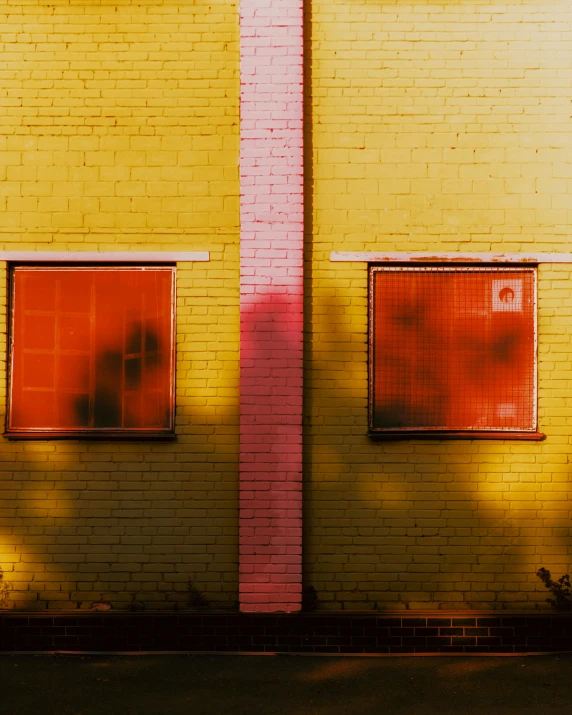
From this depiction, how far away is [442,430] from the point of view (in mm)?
7449

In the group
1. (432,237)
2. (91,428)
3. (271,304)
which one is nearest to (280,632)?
(91,428)

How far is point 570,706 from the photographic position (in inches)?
240

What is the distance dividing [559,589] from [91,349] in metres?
4.28

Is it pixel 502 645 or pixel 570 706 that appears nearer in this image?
pixel 570 706

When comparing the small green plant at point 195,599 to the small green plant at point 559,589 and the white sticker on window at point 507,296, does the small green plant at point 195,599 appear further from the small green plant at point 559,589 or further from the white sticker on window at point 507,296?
the white sticker on window at point 507,296

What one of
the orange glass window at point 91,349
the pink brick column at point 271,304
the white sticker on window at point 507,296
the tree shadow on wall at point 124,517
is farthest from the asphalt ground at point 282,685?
the white sticker on window at point 507,296

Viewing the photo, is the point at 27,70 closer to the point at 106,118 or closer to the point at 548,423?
the point at 106,118

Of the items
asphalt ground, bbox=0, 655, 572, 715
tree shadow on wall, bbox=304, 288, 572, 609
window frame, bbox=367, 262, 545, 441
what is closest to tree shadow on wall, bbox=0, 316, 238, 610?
asphalt ground, bbox=0, 655, 572, 715

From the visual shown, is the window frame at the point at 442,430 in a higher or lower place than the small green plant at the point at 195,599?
higher

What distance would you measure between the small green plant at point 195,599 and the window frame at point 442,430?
1.87 meters

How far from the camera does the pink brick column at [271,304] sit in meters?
7.27

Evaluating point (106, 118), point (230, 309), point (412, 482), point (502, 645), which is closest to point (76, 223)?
point (106, 118)

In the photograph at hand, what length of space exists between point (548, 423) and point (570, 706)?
2256 millimetres

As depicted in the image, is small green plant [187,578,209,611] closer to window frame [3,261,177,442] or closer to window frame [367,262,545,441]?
window frame [3,261,177,442]
